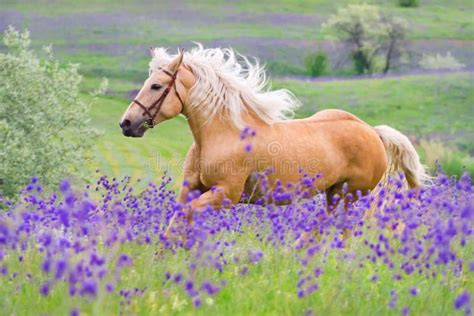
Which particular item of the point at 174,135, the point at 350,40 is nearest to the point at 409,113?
the point at 174,135

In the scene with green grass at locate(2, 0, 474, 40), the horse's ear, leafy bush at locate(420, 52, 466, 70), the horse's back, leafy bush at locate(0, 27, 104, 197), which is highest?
the horse's ear

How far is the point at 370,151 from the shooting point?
8.87m

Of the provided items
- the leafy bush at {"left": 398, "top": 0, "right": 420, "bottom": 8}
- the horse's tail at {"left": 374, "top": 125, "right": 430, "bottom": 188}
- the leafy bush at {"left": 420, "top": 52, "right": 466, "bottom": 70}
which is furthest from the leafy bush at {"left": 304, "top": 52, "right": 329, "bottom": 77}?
the horse's tail at {"left": 374, "top": 125, "right": 430, "bottom": 188}

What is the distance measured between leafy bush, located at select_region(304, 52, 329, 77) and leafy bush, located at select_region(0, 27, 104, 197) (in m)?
19.7

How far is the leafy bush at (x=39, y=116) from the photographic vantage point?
15.8 m

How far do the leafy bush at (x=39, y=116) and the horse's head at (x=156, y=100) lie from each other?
8.02m

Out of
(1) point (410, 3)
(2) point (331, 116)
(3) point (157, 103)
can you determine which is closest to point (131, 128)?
(3) point (157, 103)

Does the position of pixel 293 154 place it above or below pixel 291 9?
above

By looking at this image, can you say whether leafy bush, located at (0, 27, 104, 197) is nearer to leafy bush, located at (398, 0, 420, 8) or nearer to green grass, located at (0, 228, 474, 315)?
green grass, located at (0, 228, 474, 315)

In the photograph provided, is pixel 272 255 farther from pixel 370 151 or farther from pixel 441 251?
pixel 370 151

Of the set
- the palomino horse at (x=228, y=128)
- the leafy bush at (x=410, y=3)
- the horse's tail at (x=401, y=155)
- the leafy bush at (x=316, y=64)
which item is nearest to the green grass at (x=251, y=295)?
the palomino horse at (x=228, y=128)

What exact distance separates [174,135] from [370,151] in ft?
59.0

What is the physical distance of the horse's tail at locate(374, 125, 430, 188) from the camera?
9.47m

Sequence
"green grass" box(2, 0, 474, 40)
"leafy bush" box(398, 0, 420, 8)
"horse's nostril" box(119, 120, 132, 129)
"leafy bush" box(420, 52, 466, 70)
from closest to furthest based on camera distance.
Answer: "horse's nostril" box(119, 120, 132, 129)
"leafy bush" box(420, 52, 466, 70)
"green grass" box(2, 0, 474, 40)
"leafy bush" box(398, 0, 420, 8)
